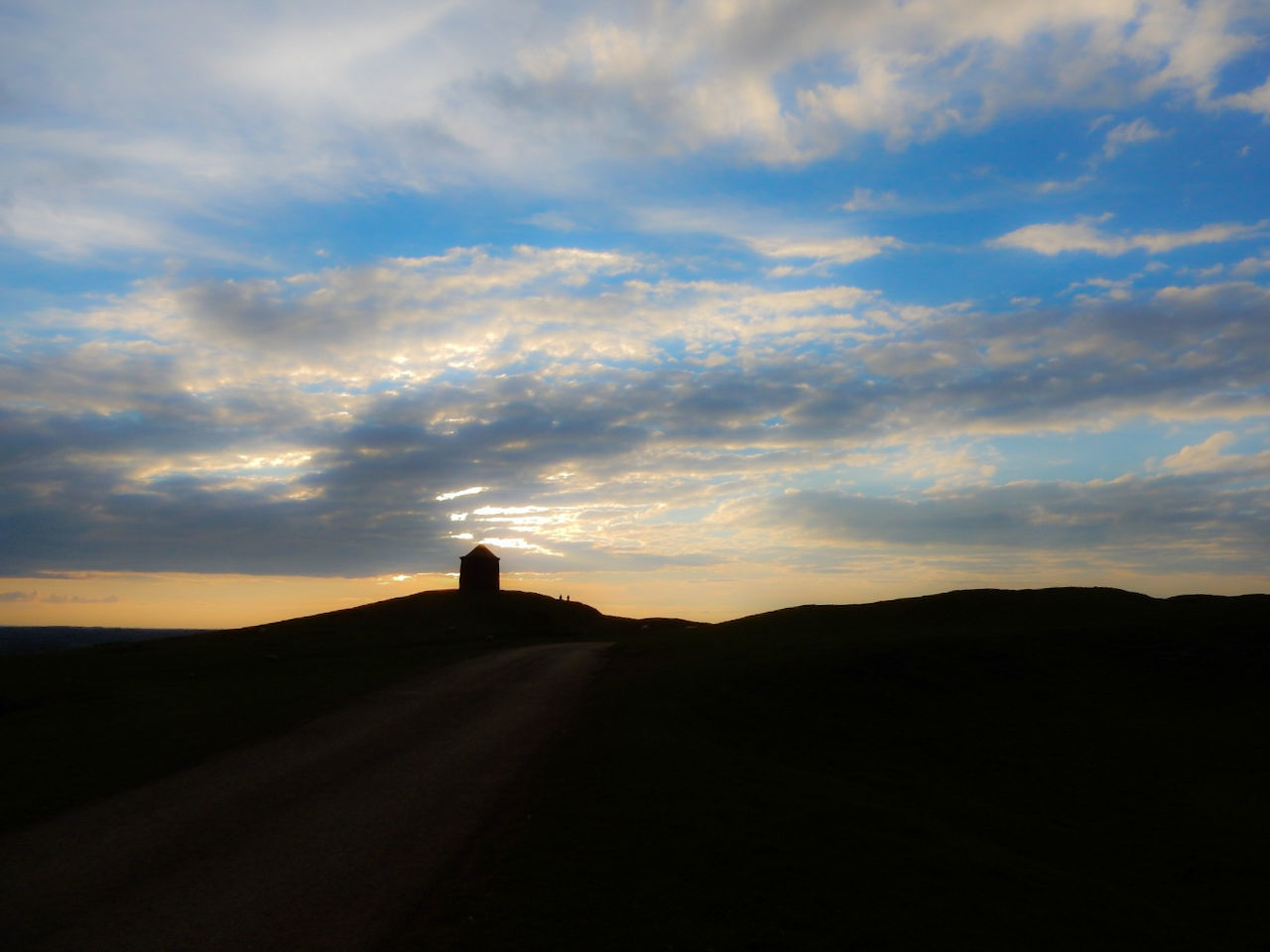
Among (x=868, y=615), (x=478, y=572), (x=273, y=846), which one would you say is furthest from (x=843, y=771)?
(x=478, y=572)

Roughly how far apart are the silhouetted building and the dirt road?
63749 mm

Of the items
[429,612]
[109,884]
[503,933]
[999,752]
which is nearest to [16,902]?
[109,884]

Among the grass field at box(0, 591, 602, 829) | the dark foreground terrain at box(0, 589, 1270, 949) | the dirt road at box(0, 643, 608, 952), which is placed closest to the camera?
the dirt road at box(0, 643, 608, 952)

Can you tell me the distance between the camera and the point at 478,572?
8612 cm

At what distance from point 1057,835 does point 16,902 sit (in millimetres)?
18853

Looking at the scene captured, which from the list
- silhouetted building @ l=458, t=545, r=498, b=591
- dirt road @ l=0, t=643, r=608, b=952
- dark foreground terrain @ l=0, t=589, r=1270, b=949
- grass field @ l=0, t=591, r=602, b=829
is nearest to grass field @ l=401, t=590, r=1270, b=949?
dark foreground terrain @ l=0, t=589, r=1270, b=949

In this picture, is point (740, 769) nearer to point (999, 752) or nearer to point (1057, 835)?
point (1057, 835)

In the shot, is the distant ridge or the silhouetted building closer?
the distant ridge

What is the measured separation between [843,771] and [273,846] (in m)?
14.5

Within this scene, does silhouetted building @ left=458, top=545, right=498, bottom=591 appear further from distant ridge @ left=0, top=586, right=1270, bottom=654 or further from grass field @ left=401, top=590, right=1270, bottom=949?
grass field @ left=401, top=590, right=1270, bottom=949

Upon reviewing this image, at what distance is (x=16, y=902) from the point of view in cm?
1066

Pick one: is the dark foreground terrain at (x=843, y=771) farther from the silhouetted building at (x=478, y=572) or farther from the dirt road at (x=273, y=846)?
the silhouetted building at (x=478, y=572)

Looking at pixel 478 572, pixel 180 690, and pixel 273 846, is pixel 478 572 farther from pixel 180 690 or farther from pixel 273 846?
pixel 273 846

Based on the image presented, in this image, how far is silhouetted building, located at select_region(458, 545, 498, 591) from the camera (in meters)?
85.8
